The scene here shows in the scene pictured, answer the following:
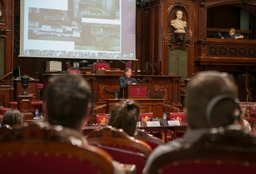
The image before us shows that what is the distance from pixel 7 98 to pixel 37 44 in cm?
163

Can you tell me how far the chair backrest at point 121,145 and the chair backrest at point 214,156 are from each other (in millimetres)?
623

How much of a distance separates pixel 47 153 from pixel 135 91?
7377 mm

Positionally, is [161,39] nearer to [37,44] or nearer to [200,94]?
[37,44]

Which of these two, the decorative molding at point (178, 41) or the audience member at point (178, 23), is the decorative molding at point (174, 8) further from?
the decorative molding at point (178, 41)

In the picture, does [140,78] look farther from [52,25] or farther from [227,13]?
[227,13]

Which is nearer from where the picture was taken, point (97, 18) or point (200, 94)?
point (200, 94)

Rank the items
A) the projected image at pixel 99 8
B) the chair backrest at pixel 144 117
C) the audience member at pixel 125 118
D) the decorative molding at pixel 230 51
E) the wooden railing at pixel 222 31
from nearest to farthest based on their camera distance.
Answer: the audience member at pixel 125 118
the chair backrest at pixel 144 117
the projected image at pixel 99 8
the decorative molding at pixel 230 51
the wooden railing at pixel 222 31

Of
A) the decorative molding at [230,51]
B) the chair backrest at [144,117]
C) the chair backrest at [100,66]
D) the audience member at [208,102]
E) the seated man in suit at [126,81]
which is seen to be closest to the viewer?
the audience member at [208,102]

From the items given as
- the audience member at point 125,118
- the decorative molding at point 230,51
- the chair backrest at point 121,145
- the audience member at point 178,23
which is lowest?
the chair backrest at point 121,145

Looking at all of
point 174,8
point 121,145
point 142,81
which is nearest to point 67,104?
point 121,145

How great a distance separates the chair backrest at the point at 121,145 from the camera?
73.7 inches

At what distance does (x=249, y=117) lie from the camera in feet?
23.3

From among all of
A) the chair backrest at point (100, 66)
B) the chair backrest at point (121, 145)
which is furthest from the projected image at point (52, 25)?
the chair backrest at point (121, 145)

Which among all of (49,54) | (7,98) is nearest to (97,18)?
(49,54)
